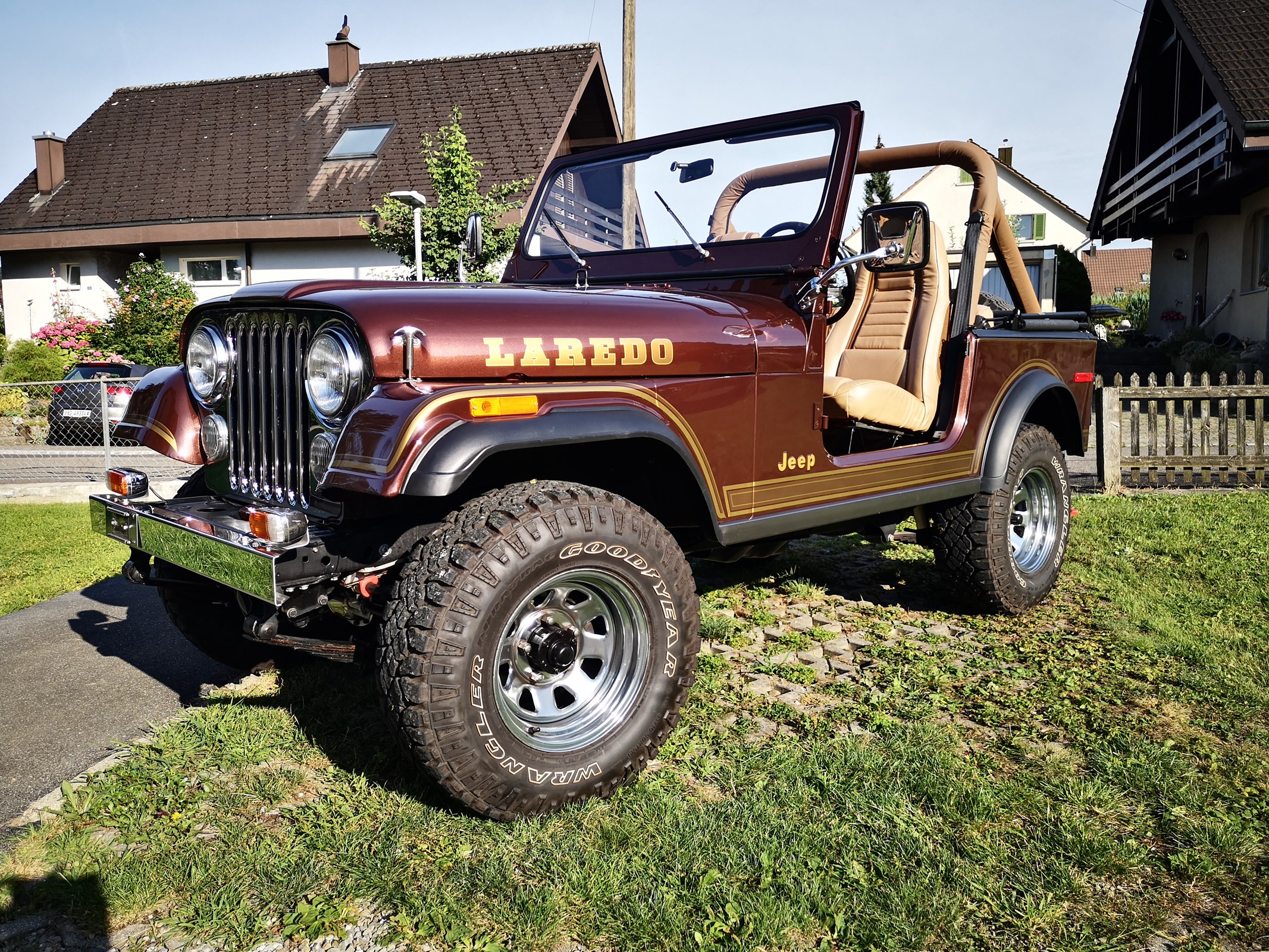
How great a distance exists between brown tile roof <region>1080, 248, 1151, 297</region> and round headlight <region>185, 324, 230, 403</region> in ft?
192

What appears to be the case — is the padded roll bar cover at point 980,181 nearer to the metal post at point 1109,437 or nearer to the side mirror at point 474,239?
the side mirror at point 474,239

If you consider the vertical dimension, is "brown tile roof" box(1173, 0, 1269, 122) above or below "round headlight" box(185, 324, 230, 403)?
above

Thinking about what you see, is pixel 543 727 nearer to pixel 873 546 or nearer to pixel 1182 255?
pixel 873 546

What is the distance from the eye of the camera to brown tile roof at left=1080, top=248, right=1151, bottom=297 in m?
55.5

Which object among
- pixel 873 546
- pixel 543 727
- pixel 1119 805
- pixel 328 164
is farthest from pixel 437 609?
pixel 328 164

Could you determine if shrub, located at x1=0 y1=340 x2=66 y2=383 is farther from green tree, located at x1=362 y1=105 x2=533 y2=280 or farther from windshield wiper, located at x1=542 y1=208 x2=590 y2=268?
windshield wiper, located at x1=542 y1=208 x2=590 y2=268

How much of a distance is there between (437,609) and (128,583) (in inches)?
153

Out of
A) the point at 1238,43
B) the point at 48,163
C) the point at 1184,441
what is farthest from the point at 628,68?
the point at 48,163

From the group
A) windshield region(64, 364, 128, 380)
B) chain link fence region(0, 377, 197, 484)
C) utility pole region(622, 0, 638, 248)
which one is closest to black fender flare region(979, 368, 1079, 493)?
chain link fence region(0, 377, 197, 484)

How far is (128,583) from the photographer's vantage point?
5477 millimetres

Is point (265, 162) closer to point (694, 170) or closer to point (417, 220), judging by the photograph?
point (417, 220)

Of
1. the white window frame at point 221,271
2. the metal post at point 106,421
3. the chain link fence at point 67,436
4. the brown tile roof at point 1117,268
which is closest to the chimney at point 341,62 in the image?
the white window frame at point 221,271

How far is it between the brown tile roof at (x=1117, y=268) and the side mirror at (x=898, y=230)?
183 feet

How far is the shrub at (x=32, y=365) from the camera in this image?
637 inches
